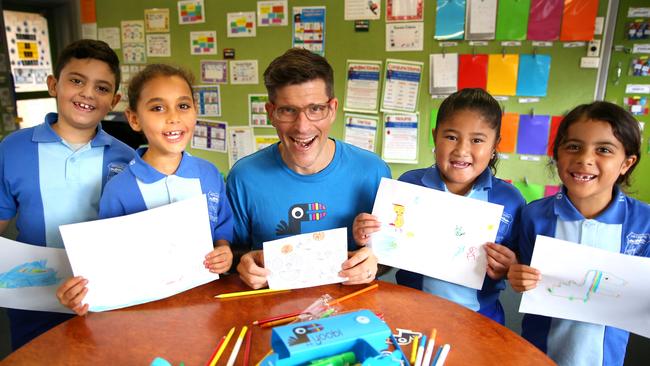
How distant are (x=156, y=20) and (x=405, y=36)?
2.56 metres

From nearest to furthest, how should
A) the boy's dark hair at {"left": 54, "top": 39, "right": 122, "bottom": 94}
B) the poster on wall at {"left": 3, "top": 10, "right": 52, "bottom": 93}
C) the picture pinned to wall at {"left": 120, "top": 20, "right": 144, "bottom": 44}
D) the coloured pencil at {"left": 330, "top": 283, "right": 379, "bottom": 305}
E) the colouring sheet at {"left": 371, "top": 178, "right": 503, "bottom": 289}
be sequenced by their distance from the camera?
the coloured pencil at {"left": 330, "top": 283, "right": 379, "bottom": 305} < the colouring sheet at {"left": 371, "top": 178, "right": 503, "bottom": 289} < the boy's dark hair at {"left": 54, "top": 39, "right": 122, "bottom": 94} < the picture pinned to wall at {"left": 120, "top": 20, "right": 144, "bottom": 44} < the poster on wall at {"left": 3, "top": 10, "right": 52, "bottom": 93}

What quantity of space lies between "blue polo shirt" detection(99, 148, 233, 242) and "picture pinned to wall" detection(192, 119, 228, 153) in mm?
2684

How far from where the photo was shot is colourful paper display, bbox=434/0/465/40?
3.34 meters

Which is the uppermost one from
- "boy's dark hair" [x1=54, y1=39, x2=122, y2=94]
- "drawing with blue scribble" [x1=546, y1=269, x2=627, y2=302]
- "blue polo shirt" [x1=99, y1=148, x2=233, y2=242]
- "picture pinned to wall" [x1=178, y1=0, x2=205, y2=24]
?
"picture pinned to wall" [x1=178, y1=0, x2=205, y2=24]

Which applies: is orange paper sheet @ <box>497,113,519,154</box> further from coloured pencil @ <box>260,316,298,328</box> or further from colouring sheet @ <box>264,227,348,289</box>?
coloured pencil @ <box>260,316,298,328</box>

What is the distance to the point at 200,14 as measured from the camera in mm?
4023

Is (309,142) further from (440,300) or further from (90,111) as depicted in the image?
(90,111)

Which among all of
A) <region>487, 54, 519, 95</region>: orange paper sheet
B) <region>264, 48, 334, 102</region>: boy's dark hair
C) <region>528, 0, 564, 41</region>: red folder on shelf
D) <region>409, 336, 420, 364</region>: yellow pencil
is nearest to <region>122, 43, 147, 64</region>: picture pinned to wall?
<region>264, 48, 334, 102</region>: boy's dark hair

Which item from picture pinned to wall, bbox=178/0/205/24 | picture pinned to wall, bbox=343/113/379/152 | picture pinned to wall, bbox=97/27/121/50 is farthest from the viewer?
picture pinned to wall, bbox=97/27/121/50

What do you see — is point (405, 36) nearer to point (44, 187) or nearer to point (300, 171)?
point (300, 171)

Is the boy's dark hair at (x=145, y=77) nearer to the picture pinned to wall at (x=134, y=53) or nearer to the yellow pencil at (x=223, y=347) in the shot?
the yellow pencil at (x=223, y=347)

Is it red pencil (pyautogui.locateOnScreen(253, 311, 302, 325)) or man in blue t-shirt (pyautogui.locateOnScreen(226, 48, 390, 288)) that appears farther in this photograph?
man in blue t-shirt (pyautogui.locateOnScreen(226, 48, 390, 288))

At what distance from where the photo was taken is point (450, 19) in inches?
133

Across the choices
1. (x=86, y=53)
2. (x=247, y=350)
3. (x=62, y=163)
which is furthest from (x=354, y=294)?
(x=86, y=53)
